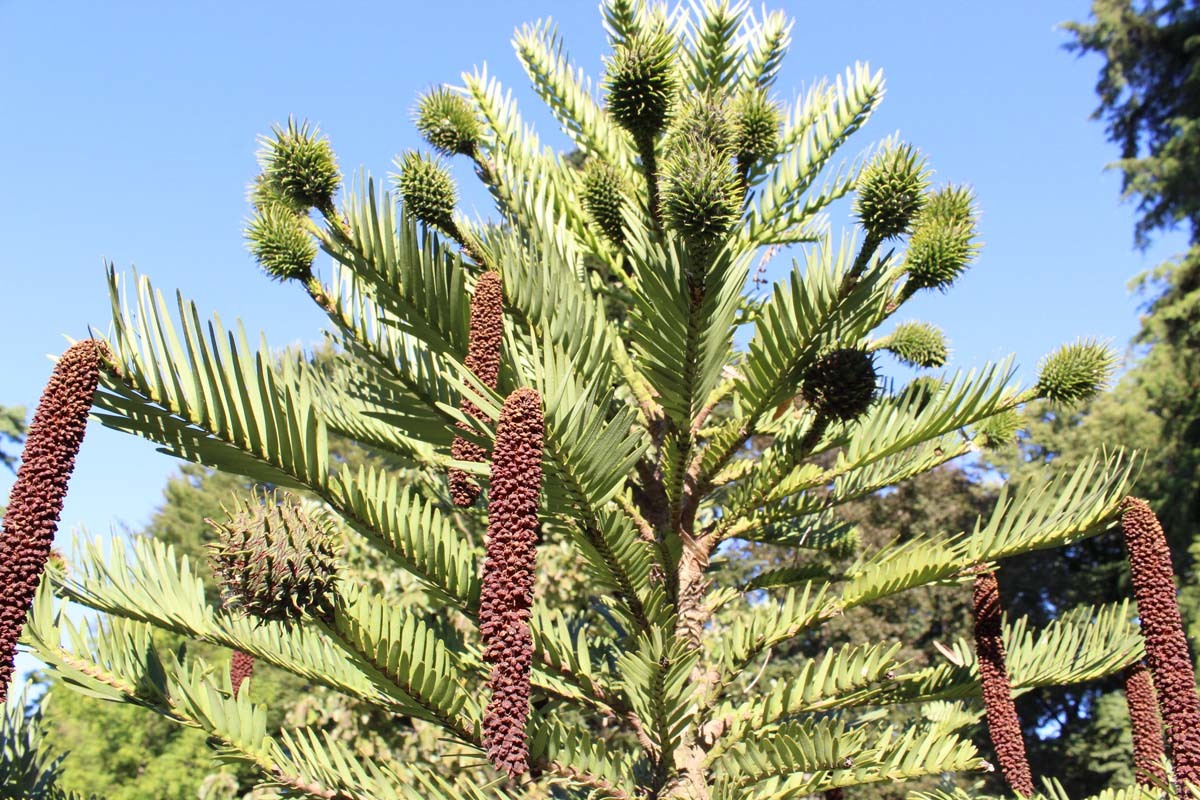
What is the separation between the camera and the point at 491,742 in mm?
1186

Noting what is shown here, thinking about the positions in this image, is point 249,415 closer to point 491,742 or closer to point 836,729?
point 491,742

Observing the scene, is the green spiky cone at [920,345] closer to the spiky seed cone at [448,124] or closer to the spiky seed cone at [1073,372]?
the spiky seed cone at [1073,372]

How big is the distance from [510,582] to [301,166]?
1.39 m

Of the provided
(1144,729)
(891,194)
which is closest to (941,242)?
(891,194)

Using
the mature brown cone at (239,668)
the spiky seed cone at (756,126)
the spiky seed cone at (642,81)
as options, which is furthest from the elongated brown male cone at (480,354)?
the spiky seed cone at (756,126)

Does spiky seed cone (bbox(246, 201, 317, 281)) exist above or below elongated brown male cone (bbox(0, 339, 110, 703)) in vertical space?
above

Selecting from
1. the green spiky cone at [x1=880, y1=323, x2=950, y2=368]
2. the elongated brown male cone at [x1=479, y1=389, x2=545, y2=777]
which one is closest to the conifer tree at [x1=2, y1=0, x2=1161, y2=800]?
the elongated brown male cone at [x1=479, y1=389, x2=545, y2=777]

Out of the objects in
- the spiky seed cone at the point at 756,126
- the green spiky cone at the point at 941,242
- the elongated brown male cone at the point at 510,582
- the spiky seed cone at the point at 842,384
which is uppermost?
the spiky seed cone at the point at 756,126

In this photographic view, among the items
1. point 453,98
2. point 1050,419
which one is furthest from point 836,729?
point 1050,419

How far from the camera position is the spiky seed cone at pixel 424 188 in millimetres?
2387

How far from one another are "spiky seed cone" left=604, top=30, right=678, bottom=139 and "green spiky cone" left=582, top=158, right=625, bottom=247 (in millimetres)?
441

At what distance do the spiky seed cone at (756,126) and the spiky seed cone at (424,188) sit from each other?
2.57ft

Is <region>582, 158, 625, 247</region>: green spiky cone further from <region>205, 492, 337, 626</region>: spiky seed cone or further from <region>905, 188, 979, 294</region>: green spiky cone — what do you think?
<region>205, 492, 337, 626</region>: spiky seed cone

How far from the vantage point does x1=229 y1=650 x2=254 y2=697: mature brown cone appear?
2.05 metres
